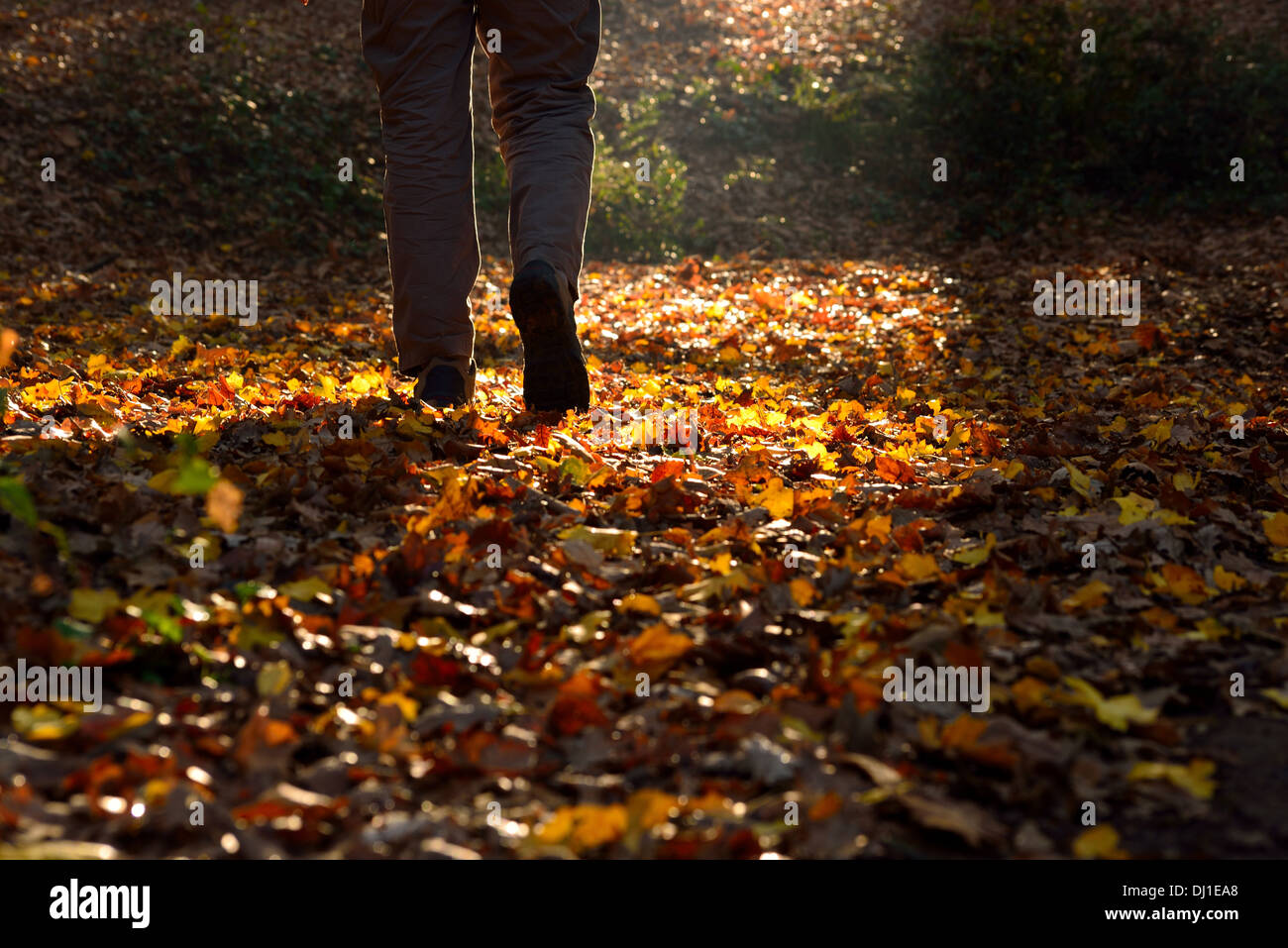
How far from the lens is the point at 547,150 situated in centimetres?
305

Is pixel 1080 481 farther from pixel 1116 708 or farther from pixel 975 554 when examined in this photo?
pixel 1116 708

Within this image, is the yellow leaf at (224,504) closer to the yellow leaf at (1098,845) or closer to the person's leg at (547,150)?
the person's leg at (547,150)

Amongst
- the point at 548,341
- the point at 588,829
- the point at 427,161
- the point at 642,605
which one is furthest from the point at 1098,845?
the point at 427,161

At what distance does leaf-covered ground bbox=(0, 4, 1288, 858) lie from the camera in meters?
1.39

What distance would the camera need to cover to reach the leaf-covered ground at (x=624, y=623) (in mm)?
1392

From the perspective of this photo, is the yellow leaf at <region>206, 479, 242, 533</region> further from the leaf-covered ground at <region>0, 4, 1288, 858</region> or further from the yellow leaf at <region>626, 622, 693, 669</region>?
the yellow leaf at <region>626, 622, 693, 669</region>

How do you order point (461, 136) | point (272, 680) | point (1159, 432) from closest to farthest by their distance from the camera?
point (272, 680) → point (461, 136) → point (1159, 432)

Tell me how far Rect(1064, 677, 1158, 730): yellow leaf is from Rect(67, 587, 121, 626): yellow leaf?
154 cm

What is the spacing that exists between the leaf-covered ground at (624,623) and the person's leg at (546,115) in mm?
538

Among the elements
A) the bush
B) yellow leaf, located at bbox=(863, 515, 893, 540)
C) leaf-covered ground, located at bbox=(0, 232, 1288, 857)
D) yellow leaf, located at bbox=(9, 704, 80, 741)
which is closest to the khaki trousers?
leaf-covered ground, located at bbox=(0, 232, 1288, 857)

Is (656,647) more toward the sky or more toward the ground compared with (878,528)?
more toward the ground

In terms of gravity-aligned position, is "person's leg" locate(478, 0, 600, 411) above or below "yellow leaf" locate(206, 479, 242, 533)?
above

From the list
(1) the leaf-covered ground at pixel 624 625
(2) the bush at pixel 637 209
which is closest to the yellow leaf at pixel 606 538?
(1) the leaf-covered ground at pixel 624 625

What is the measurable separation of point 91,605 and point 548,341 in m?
1.57
